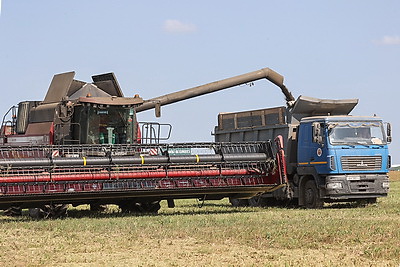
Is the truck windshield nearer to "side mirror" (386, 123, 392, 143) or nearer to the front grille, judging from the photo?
"side mirror" (386, 123, 392, 143)

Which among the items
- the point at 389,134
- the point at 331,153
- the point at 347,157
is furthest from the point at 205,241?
the point at 389,134

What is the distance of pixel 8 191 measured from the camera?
1498cm

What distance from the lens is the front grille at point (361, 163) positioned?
19.0 m

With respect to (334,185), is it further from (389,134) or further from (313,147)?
(389,134)

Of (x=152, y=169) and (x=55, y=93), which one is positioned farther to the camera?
(x=55, y=93)

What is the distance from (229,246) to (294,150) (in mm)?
9916

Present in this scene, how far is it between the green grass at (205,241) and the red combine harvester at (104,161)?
2.26 ft

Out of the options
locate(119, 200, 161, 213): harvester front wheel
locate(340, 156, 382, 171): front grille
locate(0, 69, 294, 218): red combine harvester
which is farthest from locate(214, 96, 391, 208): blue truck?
locate(119, 200, 161, 213): harvester front wheel

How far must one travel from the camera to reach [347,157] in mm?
19047

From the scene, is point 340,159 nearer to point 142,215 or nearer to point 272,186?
point 272,186

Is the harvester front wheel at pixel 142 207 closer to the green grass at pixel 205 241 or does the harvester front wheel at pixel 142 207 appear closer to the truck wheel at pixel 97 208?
the truck wheel at pixel 97 208

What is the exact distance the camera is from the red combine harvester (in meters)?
15.4

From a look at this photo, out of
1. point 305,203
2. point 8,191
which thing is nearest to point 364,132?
point 305,203

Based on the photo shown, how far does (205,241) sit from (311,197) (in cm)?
867
